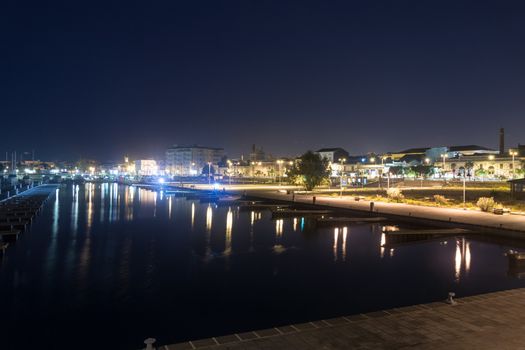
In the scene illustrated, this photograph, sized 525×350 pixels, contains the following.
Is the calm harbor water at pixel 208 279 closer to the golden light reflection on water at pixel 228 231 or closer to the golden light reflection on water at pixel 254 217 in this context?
the golden light reflection on water at pixel 228 231

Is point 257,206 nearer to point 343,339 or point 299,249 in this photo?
point 299,249

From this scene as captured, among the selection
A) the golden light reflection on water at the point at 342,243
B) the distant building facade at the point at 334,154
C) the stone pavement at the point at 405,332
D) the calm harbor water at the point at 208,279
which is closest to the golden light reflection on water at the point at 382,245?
the calm harbor water at the point at 208,279

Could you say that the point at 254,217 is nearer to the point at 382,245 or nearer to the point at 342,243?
the point at 342,243

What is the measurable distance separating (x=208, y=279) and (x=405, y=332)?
1126cm

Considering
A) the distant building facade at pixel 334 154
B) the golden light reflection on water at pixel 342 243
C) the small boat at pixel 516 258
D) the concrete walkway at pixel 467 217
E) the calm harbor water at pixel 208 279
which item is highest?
the distant building facade at pixel 334 154

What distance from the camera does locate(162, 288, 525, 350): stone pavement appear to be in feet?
27.1

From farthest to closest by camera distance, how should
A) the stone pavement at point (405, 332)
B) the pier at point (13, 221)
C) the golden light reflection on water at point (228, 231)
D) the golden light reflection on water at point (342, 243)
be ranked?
the pier at point (13, 221), the golden light reflection on water at point (228, 231), the golden light reflection on water at point (342, 243), the stone pavement at point (405, 332)

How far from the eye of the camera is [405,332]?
29.5 ft

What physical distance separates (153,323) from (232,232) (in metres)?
18.8

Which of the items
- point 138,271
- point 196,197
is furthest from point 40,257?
point 196,197

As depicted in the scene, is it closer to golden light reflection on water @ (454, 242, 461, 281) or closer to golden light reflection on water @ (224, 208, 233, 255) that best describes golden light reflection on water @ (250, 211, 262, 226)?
golden light reflection on water @ (224, 208, 233, 255)

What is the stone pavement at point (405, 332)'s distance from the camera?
27.1 ft

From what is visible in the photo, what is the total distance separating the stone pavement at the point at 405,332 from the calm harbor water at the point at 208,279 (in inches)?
159

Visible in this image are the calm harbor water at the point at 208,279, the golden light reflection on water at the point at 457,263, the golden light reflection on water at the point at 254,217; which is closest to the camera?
the calm harbor water at the point at 208,279
